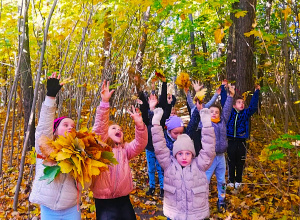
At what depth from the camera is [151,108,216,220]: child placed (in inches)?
94.0

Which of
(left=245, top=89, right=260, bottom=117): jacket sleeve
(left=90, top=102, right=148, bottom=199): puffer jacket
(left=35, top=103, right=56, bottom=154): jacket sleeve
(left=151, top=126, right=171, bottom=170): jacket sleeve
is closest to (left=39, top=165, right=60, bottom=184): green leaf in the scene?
(left=35, top=103, right=56, bottom=154): jacket sleeve

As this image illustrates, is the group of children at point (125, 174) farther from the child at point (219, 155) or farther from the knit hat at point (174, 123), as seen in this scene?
the child at point (219, 155)

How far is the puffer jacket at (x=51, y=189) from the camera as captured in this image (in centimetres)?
204

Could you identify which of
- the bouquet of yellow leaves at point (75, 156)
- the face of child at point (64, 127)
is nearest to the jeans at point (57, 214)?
the bouquet of yellow leaves at point (75, 156)

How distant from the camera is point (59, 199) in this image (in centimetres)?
205

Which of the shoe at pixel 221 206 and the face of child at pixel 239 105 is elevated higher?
the face of child at pixel 239 105

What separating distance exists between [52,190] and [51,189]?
1 cm

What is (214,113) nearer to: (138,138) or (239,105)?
(239,105)

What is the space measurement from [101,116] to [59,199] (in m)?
0.86

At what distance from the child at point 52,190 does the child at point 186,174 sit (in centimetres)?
87

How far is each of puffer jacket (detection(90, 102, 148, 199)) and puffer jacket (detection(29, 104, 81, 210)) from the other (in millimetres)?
232

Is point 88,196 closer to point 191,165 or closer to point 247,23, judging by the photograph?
point 191,165

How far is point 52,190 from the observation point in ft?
6.75

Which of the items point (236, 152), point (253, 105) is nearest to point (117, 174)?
point (236, 152)
